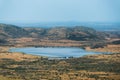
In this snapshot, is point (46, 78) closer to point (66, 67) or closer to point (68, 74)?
point (68, 74)

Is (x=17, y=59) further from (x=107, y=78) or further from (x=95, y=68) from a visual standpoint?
(x=107, y=78)

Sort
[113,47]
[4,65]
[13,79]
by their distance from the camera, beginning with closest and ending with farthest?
[13,79], [4,65], [113,47]

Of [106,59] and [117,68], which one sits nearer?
[117,68]

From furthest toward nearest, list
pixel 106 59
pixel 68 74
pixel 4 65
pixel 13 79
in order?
pixel 106 59
pixel 4 65
pixel 68 74
pixel 13 79

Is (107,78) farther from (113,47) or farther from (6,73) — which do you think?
(113,47)

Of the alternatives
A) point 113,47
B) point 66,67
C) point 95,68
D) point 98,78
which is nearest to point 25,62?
point 66,67

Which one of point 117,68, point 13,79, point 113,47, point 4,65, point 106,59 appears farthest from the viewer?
point 113,47

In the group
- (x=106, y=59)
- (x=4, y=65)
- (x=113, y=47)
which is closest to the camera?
(x=4, y=65)

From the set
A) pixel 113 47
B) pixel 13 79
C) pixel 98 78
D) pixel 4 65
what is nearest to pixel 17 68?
pixel 4 65

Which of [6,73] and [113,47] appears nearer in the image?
[6,73]
